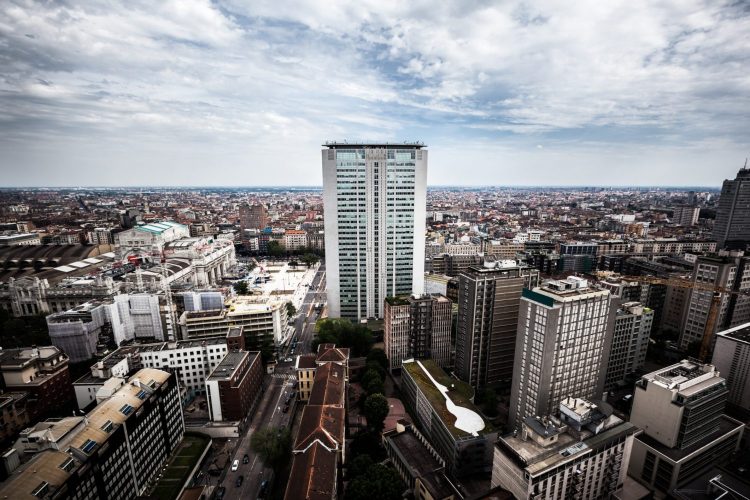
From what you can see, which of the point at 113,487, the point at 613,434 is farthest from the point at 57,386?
the point at 613,434

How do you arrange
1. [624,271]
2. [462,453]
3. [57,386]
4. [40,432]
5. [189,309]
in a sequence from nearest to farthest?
[40,432], [462,453], [57,386], [189,309], [624,271]

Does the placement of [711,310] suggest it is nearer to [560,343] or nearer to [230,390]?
[560,343]

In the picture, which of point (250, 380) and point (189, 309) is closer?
point (250, 380)

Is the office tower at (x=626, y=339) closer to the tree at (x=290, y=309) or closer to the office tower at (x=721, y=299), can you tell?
the office tower at (x=721, y=299)

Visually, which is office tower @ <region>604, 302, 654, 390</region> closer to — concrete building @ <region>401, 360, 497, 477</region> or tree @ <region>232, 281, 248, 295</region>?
concrete building @ <region>401, 360, 497, 477</region>

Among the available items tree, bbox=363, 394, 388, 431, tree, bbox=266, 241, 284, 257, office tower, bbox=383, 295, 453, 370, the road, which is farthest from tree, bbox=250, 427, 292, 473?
tree, bbox=266, 241, 284, 257

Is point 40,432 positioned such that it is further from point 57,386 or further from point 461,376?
point 461,376

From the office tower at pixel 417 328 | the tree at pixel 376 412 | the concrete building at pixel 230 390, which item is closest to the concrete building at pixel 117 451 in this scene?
the concrete building at pixel 230 390
